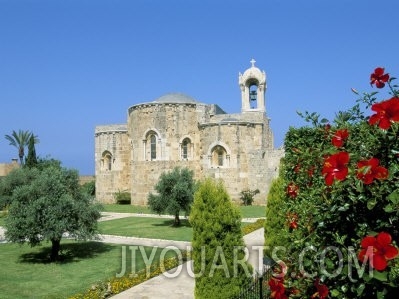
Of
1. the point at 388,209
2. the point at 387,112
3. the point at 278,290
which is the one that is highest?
the point at 387,112

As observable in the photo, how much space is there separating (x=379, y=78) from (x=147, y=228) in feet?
69.2

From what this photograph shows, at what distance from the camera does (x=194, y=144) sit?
3497 centimetres

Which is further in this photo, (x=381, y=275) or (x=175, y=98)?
(x=175, y=98)

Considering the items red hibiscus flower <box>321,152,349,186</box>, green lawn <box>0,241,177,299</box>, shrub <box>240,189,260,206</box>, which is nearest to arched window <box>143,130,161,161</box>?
shrub <box>240,189,260,206</box>

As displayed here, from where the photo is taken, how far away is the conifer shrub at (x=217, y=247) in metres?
9.08

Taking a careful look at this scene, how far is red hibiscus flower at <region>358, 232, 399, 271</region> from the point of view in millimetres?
2387

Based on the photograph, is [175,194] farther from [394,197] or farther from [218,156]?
[394,197]

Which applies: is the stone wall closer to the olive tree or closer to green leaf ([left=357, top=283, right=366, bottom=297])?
the olive tree

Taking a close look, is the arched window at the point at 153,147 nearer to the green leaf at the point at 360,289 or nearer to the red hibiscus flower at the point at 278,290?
the red hibiscus flower at the point at 278,290

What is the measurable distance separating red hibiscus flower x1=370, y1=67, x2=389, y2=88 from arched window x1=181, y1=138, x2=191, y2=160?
31.8 meters

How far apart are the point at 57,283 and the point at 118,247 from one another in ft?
18.2

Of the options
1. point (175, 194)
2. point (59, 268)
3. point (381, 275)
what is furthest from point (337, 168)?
point (175, 194)

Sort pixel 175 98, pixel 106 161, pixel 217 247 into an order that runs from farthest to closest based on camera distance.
A: pixel 106 161 → pixel 175 98 → pixel 217 247

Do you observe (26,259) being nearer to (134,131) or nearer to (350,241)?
(350,241)
